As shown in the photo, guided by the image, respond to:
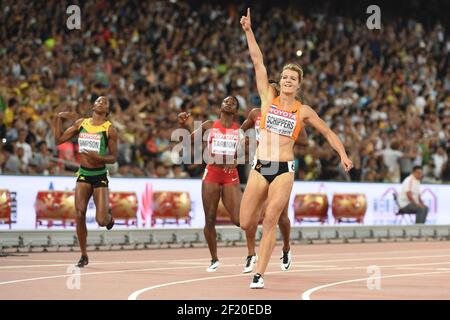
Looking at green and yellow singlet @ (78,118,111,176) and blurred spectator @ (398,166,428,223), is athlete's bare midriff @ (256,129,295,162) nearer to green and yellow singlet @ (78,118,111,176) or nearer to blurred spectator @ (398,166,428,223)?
green and yellow singlet @ (78,118,111,176)

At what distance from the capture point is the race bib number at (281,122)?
13.0m

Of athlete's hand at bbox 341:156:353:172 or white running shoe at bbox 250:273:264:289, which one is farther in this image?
white running shoe at bbox 250:273:264:289

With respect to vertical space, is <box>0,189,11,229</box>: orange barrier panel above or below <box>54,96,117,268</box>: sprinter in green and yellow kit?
below

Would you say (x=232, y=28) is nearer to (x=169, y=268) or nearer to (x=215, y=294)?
(x=169, y=268)

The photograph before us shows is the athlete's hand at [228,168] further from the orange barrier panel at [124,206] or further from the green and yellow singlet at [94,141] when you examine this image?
the orange barrier panel at [124,206]

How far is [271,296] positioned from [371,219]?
1730cm

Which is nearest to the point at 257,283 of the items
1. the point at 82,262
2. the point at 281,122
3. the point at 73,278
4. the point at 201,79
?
the point at 281,122

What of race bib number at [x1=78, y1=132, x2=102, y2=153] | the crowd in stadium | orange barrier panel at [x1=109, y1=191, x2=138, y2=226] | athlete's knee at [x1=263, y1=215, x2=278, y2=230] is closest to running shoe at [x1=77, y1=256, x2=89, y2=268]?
race bib number at [x1=78, y1=132, x2=102, y2=153]

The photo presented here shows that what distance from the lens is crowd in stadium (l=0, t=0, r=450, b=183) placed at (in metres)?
26.0

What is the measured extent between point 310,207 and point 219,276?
1251 cm

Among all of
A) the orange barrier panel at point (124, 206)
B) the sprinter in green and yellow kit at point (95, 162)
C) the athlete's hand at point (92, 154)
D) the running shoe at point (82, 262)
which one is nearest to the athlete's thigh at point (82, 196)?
the sprinter in green and yellow kit at point (95, 162)

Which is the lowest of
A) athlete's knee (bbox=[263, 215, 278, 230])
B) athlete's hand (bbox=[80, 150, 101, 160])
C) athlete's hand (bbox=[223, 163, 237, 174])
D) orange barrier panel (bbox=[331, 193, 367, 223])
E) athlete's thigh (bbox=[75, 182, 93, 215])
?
orange barrier panel (bbox=[331, 193, 367, 223])

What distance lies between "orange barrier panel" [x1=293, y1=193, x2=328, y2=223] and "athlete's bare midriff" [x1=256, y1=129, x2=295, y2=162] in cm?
1387
